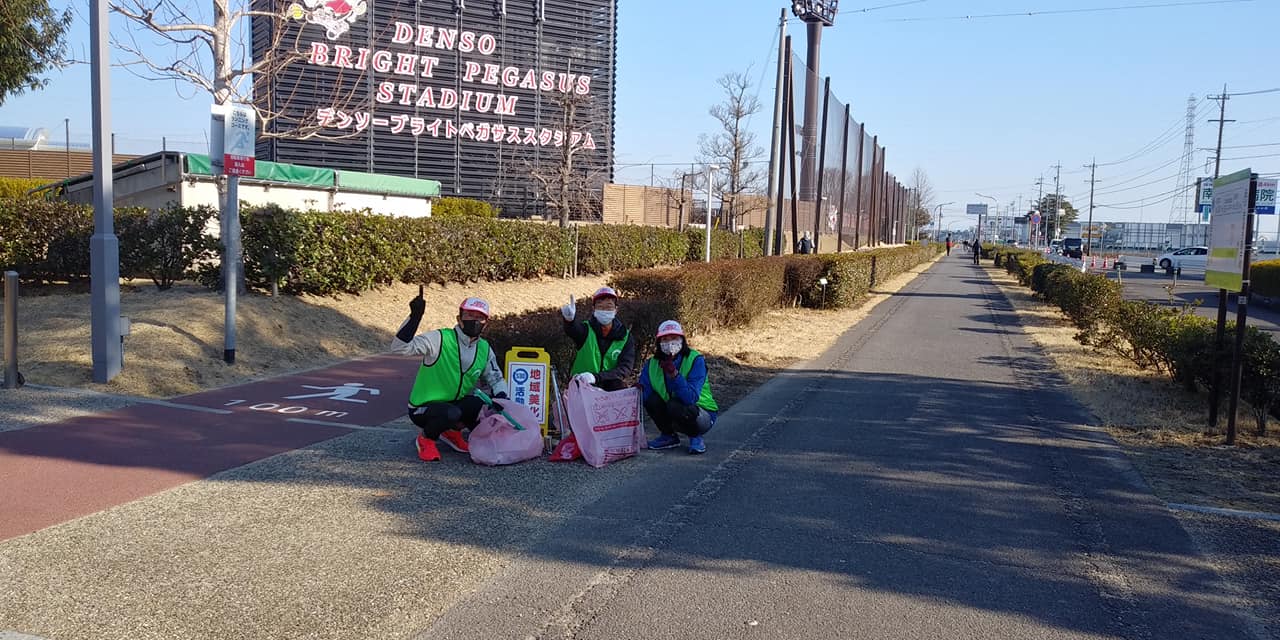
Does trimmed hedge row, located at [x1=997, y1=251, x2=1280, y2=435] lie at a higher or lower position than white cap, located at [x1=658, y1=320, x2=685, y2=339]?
lower

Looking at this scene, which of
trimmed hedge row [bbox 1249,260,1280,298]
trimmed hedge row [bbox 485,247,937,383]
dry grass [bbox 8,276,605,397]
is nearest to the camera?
trimmed hedge row [bbox 485,247,937,383]

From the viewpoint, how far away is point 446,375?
7.00 meters

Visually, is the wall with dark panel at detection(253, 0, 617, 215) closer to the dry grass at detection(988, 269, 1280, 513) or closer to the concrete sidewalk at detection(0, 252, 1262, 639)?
the dry grass at detection(988, 269, 1280, 513)

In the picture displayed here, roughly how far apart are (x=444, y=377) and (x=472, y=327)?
1.40ft

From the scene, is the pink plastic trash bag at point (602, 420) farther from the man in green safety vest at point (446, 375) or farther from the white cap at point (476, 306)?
the white cap at point (476, 306)

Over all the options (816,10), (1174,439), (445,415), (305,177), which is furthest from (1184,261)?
(445,415)

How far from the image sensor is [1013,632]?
4.20 metres

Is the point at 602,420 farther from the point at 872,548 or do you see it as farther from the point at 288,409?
the point at 288,409

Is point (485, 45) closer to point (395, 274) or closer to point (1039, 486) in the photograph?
point (395, 274)

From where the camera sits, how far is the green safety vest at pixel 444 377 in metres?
6.97

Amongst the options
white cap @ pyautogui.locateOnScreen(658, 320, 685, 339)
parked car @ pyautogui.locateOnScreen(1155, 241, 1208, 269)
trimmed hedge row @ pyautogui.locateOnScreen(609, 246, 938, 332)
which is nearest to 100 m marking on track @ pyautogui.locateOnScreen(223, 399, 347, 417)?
white cap @ pyautogui.locateOnScreen(658, 320, 685, 339)

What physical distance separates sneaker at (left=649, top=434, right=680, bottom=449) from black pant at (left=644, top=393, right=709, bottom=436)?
4 centimetres

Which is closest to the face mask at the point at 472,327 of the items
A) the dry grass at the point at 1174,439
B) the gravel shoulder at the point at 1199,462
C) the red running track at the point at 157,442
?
the red running track at the point at 157,442

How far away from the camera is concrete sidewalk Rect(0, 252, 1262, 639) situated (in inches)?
167
